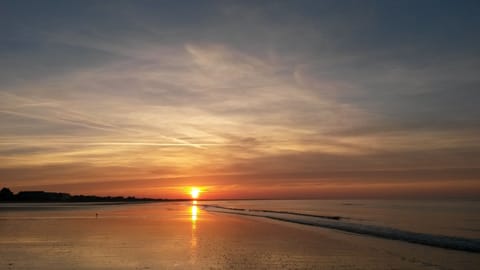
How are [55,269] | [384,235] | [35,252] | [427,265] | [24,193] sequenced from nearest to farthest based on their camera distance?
[55,269] < [427,265] < [35,252] < [384,235] < [24,193]

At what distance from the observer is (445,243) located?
25.7 meters

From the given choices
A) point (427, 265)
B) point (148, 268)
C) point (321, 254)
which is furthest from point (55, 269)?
point (427, 265)

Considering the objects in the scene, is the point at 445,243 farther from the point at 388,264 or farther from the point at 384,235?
the point at 388,264

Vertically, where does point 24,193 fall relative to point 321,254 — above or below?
above

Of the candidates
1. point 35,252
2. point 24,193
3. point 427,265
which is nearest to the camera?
point 427,265

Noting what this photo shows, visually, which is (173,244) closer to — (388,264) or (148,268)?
(148,268)

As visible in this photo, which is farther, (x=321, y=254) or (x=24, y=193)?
(x=24, y=193)

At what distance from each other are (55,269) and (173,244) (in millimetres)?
8217

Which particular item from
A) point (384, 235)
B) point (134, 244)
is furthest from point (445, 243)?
point (134, 244)

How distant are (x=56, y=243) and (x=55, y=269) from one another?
8.45 meters

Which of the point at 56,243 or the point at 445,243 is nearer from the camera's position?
the point at 56,243

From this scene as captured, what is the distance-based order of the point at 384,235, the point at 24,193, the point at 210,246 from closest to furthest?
the point at 210,246 < the point at 384,235 < the point at 24,193

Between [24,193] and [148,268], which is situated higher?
[24,193]

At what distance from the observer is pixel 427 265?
57.7 feet
